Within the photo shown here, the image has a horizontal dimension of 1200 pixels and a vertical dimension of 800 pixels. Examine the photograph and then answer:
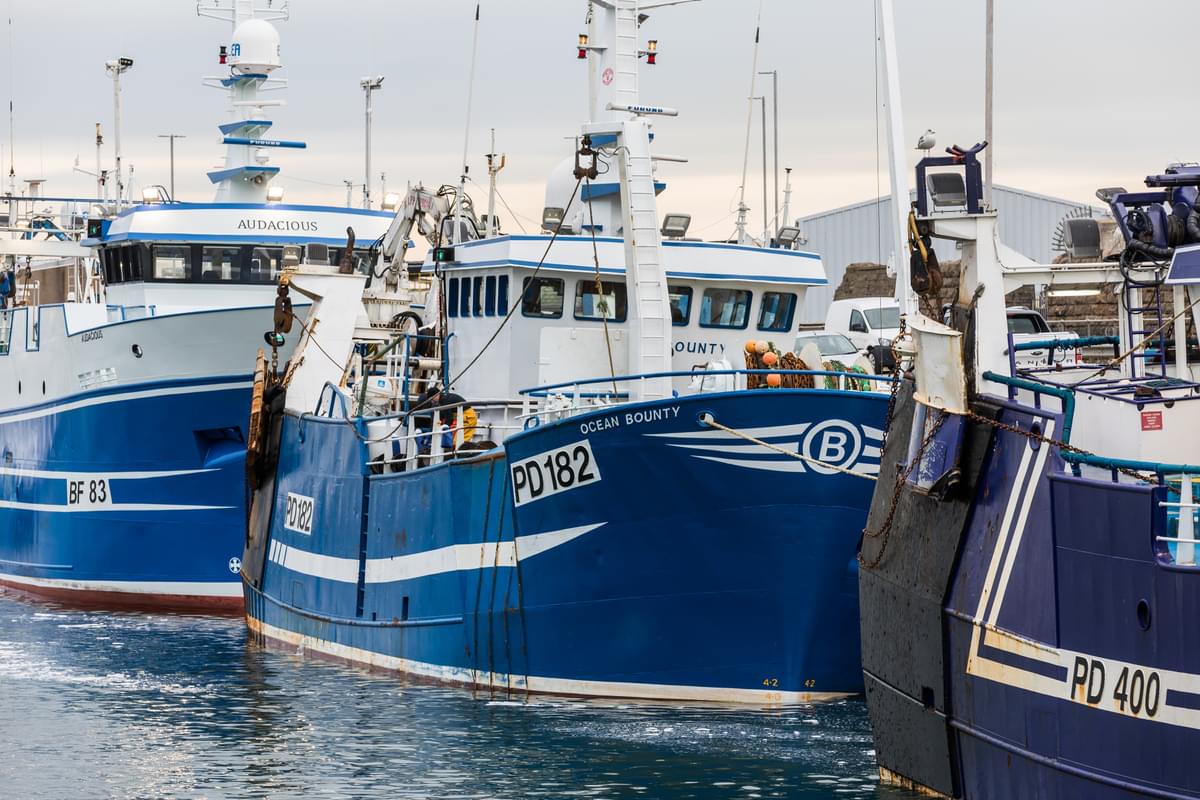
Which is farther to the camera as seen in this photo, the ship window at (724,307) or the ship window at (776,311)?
the ship window at (776,311)

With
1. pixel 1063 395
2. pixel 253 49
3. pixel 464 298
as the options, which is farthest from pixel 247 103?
pixel 1063 395

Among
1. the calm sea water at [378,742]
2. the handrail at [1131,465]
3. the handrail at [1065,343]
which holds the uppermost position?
the handrail at [1065,343]

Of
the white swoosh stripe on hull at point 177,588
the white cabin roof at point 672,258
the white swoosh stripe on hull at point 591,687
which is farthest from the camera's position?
the white swoosh stripe on hull at point 177,588

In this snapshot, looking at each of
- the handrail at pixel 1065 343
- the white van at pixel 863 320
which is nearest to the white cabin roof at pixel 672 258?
the handrail at pixel 1065 343

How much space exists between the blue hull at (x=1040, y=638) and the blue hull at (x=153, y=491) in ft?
50.4

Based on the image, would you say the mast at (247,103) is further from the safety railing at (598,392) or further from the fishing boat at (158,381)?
the safety railing at (598,392)

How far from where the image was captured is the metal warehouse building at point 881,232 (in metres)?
45.5

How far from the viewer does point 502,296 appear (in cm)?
1966

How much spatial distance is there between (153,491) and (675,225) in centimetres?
1005

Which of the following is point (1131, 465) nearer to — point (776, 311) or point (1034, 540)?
point (1034, 540)

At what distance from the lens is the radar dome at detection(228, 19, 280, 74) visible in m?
30.3

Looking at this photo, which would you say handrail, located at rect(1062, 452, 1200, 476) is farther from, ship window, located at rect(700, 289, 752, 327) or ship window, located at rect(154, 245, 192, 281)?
ship window, located at rect(154, 245, 192, 281)

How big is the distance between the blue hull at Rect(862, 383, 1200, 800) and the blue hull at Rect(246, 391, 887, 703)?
3.08 m

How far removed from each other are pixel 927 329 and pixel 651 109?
8.03m
